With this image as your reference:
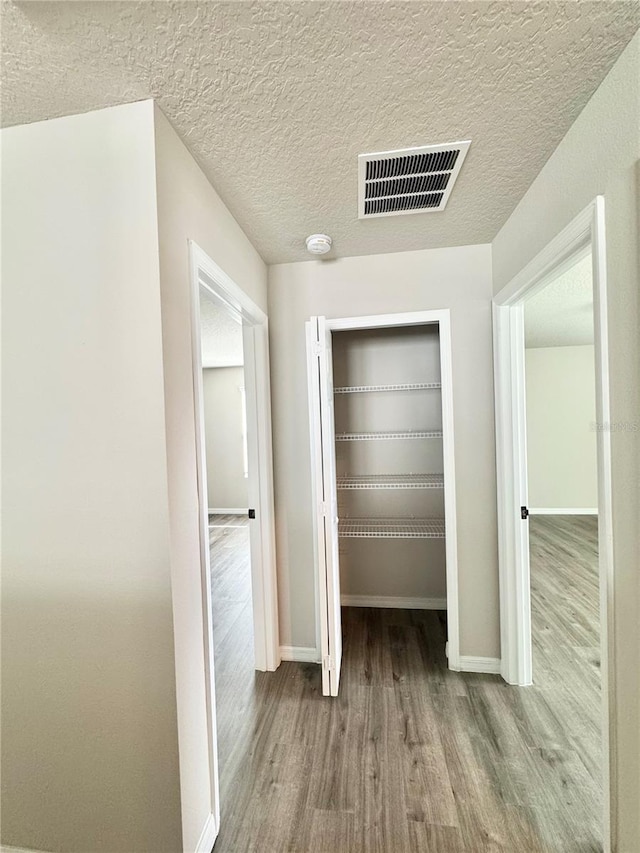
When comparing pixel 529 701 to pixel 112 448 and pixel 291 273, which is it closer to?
pixel 112 448

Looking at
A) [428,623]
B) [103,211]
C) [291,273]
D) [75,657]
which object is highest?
[291,273]

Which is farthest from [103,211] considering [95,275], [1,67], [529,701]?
[529,701]

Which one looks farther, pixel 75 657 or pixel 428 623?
pixel 428 623

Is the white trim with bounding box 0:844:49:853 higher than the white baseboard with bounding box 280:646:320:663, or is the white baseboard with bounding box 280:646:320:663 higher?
the white trim with bounding box 0:844:49:853

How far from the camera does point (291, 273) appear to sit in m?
2.30

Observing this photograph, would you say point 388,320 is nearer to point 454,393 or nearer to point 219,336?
point 454,393

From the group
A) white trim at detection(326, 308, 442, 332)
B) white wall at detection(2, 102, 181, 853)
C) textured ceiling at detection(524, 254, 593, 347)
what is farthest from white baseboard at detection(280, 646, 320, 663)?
textured ceiling at detection(524, 254, 593, 347)

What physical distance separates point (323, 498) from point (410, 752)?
1.18 metres

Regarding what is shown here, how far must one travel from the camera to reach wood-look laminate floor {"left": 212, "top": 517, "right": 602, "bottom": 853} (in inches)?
51.8

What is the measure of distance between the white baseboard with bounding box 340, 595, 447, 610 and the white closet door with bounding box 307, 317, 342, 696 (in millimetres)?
1063

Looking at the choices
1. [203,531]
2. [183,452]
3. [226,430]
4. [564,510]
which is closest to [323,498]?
[203,531]

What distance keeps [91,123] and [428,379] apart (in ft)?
7.95

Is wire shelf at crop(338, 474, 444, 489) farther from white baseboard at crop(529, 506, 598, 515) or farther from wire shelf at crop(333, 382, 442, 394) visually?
white baseboard at crop(529, 506, 598, 515)

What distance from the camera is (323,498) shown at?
193cm
